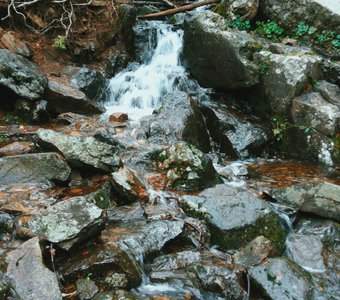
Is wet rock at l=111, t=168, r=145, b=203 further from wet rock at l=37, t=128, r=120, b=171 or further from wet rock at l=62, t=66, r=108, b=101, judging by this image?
wet rock at l=62, t=66, r=108, b=101

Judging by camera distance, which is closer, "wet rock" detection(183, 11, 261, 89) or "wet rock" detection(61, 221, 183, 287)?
"wet rock" detection(61, 221, 183, 287)

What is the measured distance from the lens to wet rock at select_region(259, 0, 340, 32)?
854 centimetres

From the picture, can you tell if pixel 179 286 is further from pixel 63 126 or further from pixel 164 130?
pixel 63 126

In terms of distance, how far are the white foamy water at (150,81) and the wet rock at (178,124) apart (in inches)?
36.8

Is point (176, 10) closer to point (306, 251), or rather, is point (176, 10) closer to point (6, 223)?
point (306, 251)

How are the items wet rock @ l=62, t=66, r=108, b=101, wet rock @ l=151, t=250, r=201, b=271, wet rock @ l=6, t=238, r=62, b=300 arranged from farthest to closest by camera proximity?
wet rock @ l=62, t=66, r=108, b=101
wet rock @ l=151, t=250, r=201, b=271
wet rock @ l=6, t=238, r=62, b=300

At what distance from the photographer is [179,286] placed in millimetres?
3553

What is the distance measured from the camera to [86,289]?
323 cm

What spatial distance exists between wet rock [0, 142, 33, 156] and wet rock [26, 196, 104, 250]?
209cm

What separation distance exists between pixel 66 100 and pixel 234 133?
3.36 metres

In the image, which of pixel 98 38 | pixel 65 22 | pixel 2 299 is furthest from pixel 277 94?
pixel 2 299

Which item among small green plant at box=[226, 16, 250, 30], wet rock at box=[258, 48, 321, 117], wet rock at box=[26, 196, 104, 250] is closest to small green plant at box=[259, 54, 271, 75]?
wet rock at box=[258, 48, 321, 117]

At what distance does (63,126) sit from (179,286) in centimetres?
434

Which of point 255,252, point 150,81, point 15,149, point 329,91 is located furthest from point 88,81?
point 255,252
